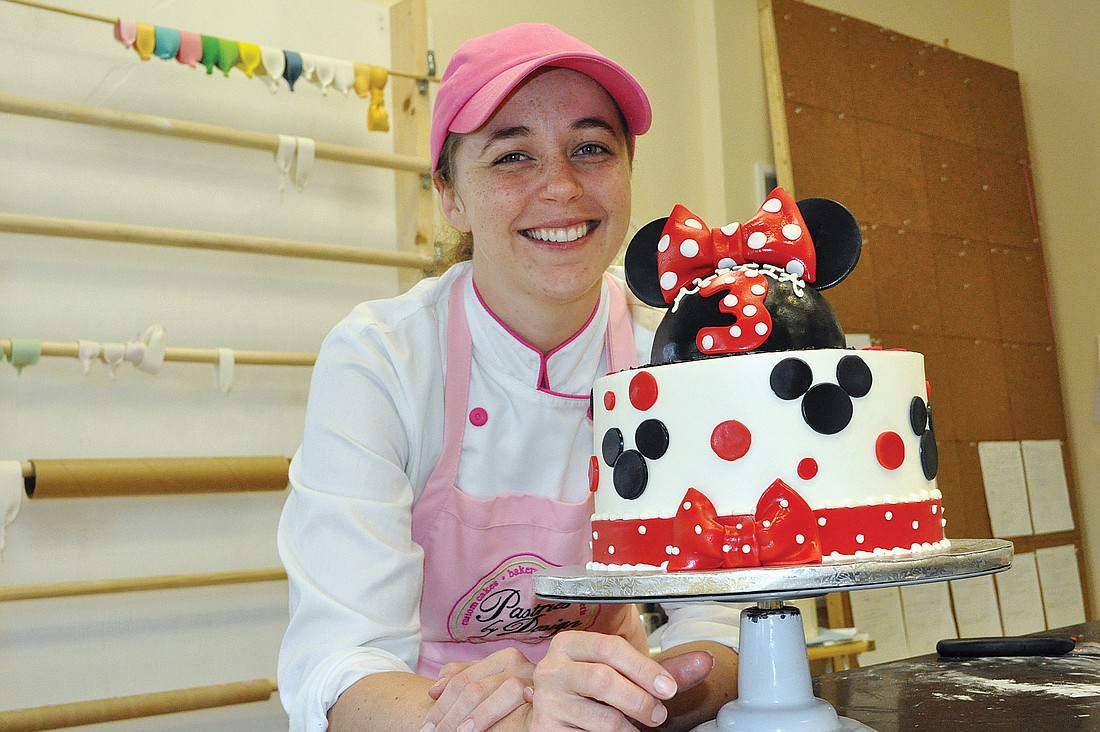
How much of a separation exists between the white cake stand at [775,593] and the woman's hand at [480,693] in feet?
0.23

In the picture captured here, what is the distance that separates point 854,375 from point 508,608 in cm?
56

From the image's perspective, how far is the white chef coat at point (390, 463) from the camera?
1.07 meters

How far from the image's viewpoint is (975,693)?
1124mm

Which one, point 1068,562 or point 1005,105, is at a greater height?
point 1005,105

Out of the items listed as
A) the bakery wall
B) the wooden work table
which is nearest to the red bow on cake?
the wooden work table

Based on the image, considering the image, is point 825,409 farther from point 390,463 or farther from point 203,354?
point 203,354

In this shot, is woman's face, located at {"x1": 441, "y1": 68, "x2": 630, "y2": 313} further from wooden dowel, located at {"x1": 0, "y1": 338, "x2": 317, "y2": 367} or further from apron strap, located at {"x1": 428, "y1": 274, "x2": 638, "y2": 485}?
wooden dowel, located at {"x1": 0, "y1": 338, "x2": 317, "y2": 367}

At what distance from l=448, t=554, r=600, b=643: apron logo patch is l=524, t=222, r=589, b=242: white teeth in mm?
379

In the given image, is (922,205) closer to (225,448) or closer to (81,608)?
(225,448)

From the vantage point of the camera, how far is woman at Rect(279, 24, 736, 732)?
3.59ft

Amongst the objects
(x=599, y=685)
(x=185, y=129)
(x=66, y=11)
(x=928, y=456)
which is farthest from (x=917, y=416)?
(x=66, y=11)

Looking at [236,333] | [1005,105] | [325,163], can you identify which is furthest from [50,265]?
[1005,105]

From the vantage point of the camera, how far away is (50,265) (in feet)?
6.97

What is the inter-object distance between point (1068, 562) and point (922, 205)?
1355 mm
